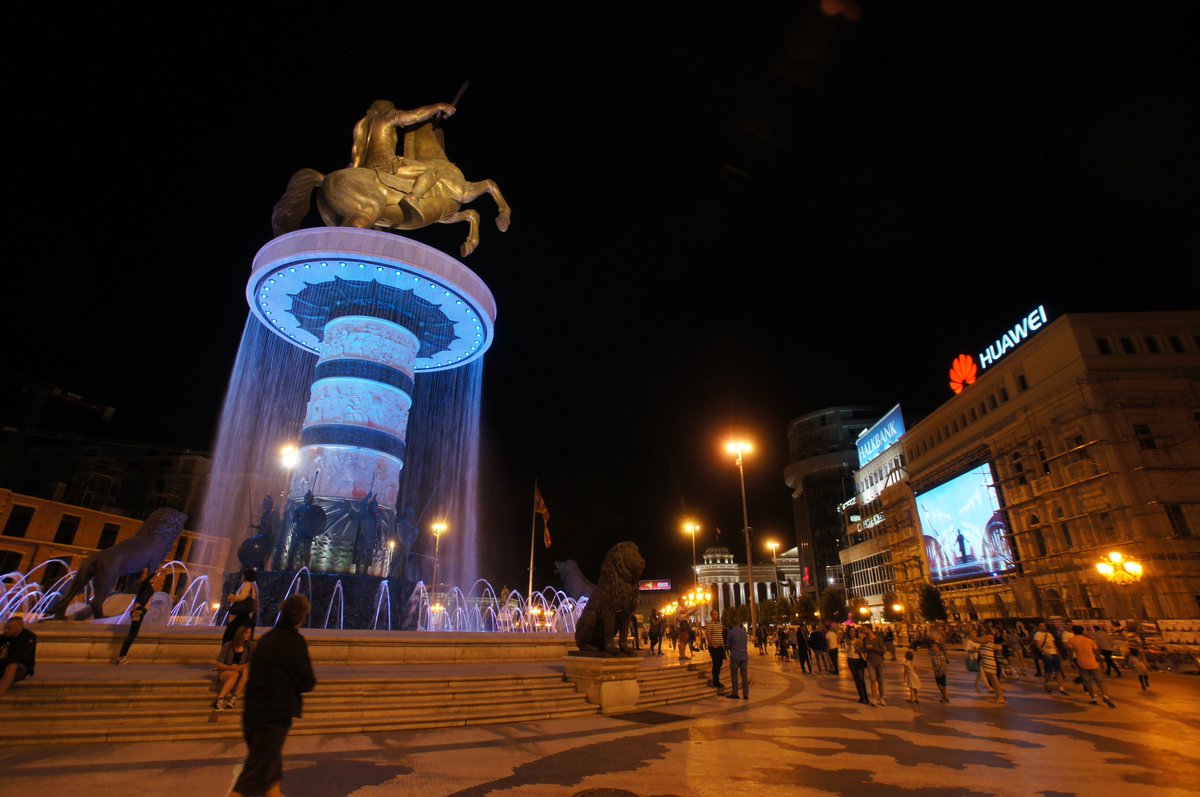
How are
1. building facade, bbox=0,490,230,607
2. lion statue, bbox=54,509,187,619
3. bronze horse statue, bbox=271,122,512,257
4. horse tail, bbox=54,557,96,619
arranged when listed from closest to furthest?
horse tail, bbox=54,557,96,619 < lion statue, bbox=54,509,187,619 < bronze horse statue, bbox=271,122,512,257 < building facade, bbox=0,490,230,607

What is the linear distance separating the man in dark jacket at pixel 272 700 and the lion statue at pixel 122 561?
1098 centimetres

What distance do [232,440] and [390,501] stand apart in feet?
30.3

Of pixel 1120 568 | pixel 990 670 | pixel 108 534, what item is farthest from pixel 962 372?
pixel 108 534

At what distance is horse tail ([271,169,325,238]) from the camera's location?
76.3 ft

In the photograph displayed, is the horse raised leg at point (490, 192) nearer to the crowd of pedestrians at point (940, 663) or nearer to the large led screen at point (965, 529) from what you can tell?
the crowd of pedestrians at point (940, 663)

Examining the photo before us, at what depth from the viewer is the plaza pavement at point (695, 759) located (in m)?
6.20

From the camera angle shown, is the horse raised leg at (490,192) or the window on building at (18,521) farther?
the window on building at (18,521)

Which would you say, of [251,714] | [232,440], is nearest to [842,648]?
[251,714]

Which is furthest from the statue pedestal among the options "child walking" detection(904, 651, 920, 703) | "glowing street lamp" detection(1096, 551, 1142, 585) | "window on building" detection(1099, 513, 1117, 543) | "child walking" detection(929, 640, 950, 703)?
"window on building" detection(1099, 513, 1117, 543)

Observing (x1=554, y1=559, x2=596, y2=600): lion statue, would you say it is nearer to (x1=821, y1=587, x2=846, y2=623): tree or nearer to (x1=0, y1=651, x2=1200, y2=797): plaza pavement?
(x1=0, y1=651, x2=1200, y2=797): plaza pavement

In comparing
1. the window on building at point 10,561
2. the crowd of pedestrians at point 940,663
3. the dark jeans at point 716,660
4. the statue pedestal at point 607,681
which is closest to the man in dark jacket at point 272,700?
the statue pedestal at point 607,681

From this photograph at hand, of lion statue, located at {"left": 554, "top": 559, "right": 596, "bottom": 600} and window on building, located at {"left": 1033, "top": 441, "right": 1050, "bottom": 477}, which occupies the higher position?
window on building, located at {"left": 1033, "top": 441, "right": 1050, "bottom": 477}

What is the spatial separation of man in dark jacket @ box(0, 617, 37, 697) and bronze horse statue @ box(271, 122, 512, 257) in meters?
18.1

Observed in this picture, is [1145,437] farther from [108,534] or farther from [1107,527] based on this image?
[108,534]
